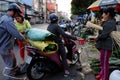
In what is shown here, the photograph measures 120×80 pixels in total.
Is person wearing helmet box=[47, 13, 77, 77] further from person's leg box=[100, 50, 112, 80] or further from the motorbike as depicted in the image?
person's leg box=[100, 50, 112, 80]

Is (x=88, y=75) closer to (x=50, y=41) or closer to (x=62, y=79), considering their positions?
(x=62, y=79)

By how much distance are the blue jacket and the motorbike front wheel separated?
1.01 m

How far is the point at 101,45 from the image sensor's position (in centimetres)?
566

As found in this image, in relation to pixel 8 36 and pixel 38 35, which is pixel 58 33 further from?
pixel 8 36

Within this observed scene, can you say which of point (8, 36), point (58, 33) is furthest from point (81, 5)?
point (8, 36)

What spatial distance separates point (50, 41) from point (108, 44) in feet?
5.53

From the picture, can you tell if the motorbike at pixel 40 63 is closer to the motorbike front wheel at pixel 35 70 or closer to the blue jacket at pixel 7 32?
the motorbike front wheel at pixel 35 70

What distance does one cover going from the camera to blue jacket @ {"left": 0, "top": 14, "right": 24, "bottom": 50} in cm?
548

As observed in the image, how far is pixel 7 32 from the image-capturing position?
18.9ft

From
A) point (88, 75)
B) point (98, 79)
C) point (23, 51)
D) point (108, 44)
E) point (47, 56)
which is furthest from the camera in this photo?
point (23, 51)

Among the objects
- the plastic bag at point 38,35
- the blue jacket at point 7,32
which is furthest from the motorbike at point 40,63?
the blue jacket at point 7,32

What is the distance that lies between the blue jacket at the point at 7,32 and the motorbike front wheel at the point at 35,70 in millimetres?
1005

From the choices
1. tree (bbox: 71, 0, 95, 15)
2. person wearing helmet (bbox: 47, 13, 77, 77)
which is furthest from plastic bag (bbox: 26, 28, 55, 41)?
tree (bbox: 71, 0, 95, 15)

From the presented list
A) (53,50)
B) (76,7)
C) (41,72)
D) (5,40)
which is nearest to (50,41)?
(53,50)
